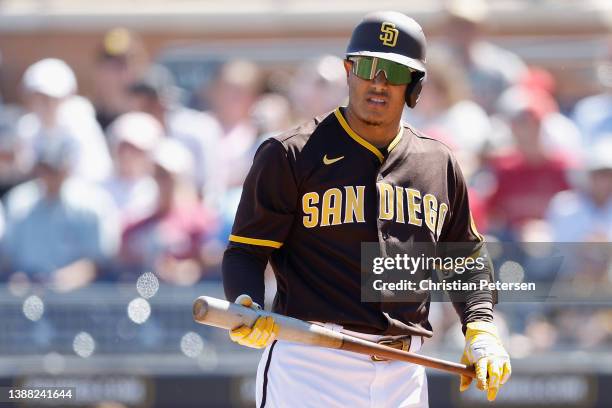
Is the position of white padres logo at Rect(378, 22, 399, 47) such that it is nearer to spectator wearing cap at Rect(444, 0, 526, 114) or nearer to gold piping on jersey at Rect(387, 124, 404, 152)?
gold piping on jersey at Rect(387, 124, 404, 152)

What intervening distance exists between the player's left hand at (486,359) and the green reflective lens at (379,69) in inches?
35.2

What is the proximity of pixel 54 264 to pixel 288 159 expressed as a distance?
3814mm

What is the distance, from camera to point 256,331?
3.59m

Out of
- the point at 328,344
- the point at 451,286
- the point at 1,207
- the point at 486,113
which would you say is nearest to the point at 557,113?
the point at 486,113

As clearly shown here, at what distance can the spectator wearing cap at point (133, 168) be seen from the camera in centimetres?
788

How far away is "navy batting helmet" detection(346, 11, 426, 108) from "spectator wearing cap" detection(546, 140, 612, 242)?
335cm

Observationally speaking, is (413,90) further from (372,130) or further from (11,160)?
(11,160)

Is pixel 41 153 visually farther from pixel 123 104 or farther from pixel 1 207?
pixel 123 104

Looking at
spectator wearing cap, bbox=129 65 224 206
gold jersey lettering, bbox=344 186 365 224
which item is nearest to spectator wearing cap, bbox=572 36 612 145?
spectator wearing cap, bbox=129 65 224 206

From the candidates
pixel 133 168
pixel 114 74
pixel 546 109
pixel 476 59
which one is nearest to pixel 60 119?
pixel 114 74

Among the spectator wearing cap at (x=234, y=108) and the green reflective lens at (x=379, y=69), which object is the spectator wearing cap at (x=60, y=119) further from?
the green reflective lens at (x=379, y=69)

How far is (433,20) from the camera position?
9.40 meters

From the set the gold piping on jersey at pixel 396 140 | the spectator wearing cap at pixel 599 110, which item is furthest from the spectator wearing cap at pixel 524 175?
the gold piping on jersey at pixel 396 140

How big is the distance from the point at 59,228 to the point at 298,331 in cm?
409
